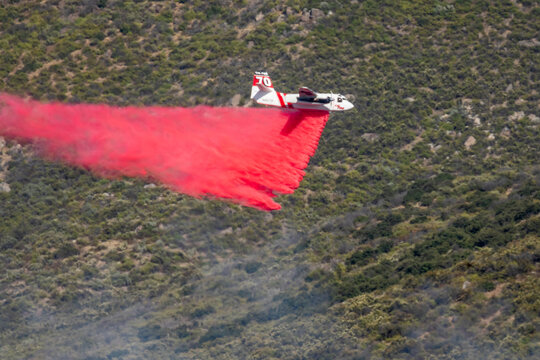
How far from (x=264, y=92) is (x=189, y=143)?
609 cm

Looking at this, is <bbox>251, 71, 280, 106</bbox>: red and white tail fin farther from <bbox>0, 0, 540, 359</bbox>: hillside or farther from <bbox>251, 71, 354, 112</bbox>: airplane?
<bbox>0, 0, 540, 359</bbox>: hillside

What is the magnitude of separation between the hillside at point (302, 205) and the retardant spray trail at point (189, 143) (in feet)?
28.2

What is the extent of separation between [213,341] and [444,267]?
15.7m

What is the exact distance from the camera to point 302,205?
8588 cm

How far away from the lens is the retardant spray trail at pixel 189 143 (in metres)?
68.0

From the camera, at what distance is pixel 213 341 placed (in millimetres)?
72562

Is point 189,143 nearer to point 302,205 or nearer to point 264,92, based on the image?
point 264,92

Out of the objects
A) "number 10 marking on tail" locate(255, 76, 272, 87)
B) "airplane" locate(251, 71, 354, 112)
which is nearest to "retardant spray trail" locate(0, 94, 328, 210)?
"airplane" locate(251, 71, 354, 112)

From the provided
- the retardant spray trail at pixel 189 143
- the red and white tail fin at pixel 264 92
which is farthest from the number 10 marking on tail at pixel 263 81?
the retardant spray trail at pixel 189 143

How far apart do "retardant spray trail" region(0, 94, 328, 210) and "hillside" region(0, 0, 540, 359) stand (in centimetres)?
859

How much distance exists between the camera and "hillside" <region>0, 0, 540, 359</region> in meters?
71.0

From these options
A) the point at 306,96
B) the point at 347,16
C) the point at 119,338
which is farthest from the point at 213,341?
the point at 347,16

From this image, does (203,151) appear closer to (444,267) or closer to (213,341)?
(213,341)

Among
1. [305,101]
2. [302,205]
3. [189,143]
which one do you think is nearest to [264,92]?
[305,101]
